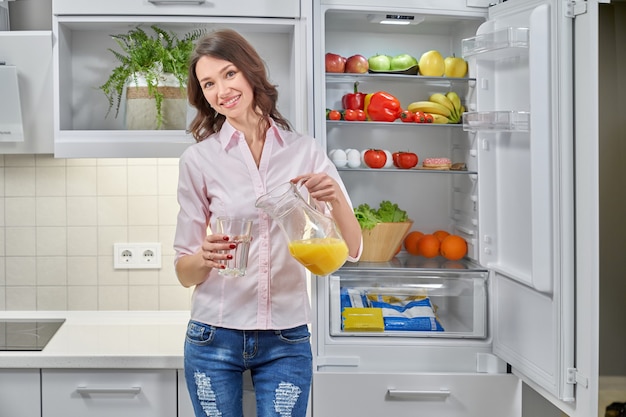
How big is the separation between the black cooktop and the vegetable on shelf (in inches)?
41.9

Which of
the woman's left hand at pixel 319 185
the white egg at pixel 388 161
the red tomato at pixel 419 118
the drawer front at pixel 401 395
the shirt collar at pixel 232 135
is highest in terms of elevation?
the red tomato at pixel 419 118

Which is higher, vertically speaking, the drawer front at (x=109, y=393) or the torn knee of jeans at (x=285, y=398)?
the torn knee of jeans at (x=285, y=398)

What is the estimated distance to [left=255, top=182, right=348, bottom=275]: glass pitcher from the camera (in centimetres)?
174

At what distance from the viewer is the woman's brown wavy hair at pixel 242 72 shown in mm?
1971

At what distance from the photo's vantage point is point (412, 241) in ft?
8.53

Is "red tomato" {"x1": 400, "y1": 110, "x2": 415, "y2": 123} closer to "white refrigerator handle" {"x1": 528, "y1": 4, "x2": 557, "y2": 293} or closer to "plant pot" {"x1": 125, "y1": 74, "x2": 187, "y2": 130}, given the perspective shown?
"white refrigerator handle" {"x1": 528, "y1": 4, "x2": 557, "y2": 293}

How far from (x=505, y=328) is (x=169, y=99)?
4.13 ft

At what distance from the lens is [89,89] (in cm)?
261

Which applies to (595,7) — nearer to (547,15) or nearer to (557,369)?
(547,15)

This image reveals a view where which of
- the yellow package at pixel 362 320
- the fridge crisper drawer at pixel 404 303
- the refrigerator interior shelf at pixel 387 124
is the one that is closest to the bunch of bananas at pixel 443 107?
the refrigerator interior shelf at pixel 387 124

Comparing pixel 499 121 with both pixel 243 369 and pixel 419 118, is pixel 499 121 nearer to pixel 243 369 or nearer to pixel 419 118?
pixel 419 118

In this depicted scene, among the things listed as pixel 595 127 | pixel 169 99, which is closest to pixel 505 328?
pixel 595 127

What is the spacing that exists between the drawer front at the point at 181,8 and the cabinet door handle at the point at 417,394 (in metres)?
1.17

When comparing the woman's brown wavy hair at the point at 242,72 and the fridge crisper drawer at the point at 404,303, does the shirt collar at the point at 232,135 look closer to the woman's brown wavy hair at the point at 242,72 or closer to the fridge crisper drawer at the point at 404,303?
the woman's brown wavy hair at the point at 242,72
